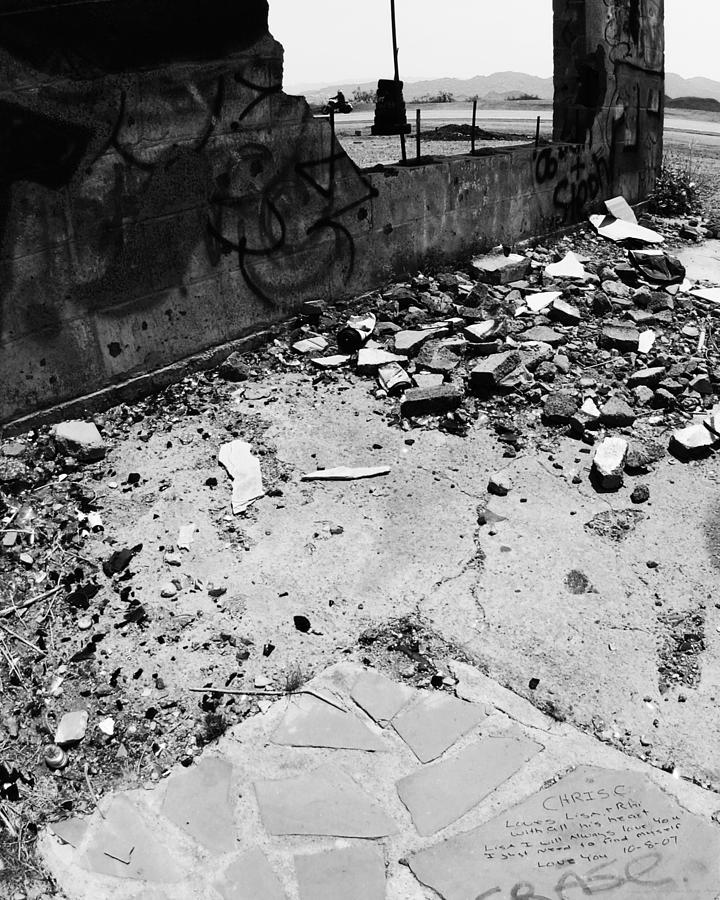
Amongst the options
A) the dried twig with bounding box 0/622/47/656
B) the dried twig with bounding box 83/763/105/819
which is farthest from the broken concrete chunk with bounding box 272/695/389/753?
the dried twig with bounding box 0/622/47/656

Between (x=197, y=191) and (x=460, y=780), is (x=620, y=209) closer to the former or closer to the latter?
(x=197, y=191)

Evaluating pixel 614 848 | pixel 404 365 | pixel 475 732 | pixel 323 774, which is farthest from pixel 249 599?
pixel 404 365

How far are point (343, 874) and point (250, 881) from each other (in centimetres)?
28

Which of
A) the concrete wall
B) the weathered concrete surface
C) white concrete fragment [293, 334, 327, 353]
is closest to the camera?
the weathered concrete surface

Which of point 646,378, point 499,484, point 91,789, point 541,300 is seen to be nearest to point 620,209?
point 541,300

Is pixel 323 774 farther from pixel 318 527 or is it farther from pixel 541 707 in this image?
pixel 318 527

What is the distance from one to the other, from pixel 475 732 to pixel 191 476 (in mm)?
2055

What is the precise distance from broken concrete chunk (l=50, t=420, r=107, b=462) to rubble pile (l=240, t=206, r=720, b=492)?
1307mm

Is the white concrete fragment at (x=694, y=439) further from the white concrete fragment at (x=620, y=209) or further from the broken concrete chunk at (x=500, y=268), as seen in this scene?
the white concrete fragment at (x=620, y=209)

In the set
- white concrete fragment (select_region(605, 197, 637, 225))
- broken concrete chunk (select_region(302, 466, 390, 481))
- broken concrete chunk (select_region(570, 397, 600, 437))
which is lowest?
broken concrete chunk (select_region(302, 466, 390, 481))

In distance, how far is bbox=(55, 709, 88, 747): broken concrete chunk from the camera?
2.87 metres

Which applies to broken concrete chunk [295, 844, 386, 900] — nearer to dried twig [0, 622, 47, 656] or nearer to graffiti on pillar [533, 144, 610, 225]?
dried twig [0, 622, 47, 656]

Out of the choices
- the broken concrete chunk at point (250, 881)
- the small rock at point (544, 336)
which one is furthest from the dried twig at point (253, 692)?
the small rock at point (544, 336)

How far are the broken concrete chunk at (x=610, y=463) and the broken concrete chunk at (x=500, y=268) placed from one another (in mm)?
2351
